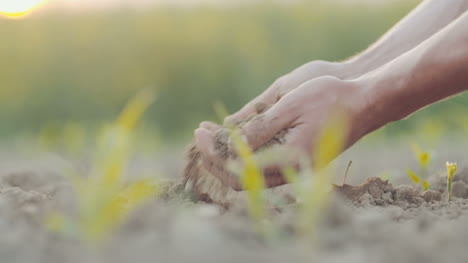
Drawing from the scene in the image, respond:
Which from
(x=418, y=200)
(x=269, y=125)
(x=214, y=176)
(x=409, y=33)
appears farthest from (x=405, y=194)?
(x=409, y=33)

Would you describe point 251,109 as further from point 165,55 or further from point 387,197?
point 165,55

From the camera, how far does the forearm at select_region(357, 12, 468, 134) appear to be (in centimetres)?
157

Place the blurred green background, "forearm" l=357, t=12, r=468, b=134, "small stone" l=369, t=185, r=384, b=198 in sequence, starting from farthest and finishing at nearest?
the blurred green background
"small stone" l=369, t=185, r=384, b=198
"forearm" l=357, t=12, r=468, b=134

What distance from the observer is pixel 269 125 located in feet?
5.88

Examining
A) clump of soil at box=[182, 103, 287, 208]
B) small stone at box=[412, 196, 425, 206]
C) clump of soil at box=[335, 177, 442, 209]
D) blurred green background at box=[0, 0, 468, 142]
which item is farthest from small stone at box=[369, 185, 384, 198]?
blurred green background at box=[0, 0, 468, 142]

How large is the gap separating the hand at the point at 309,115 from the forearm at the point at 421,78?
0.04 m

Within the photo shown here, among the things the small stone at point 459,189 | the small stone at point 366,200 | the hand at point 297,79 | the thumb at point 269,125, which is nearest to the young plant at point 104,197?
the thumb at point 269,125

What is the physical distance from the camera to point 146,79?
6.79 meters

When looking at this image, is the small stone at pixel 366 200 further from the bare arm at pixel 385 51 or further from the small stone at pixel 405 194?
the bare arm at pixel 385 51

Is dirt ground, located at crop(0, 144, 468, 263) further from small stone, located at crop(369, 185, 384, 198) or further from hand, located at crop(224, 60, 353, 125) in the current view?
hand, located at crop(224, 60, 353, 125)

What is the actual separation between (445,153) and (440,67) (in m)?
2.06

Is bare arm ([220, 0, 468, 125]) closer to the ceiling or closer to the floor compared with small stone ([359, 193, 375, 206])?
closer to the ceiling

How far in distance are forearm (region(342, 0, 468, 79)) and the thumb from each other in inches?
23.4

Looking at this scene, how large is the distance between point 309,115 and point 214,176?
0.43 meters
